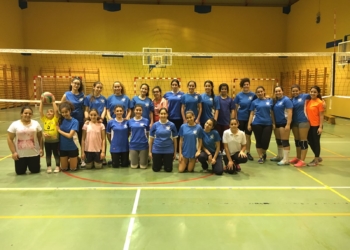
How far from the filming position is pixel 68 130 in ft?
17.3

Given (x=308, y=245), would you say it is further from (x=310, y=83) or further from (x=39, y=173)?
(x=310, y=83)

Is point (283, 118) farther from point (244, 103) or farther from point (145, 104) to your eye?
point (145, 104)

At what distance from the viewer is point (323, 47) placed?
50.8 ft

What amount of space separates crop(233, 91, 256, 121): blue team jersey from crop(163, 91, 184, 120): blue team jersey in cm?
117

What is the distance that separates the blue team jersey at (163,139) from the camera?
5363 mm

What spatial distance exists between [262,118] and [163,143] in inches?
76.3

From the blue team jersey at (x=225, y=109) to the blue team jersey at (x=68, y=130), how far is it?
264cm

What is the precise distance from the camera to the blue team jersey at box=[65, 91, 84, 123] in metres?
5.62

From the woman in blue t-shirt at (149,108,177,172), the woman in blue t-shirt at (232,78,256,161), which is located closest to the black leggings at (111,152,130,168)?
the woman in blue t-shirt at (149,108,177,172)

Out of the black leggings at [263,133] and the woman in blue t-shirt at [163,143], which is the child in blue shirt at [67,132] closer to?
the woman in blue t-shirt at [163,143]

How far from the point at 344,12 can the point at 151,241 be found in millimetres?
14441

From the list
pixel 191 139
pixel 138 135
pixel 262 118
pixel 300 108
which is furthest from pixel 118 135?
pixel 300 108

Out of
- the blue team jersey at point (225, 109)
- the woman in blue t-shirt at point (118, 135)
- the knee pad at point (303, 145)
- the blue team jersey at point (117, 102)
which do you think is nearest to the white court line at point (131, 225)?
the woman in blue t-shirt at point (118, 135)

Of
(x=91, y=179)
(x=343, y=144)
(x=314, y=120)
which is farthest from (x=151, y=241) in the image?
(x=343, y=144)
